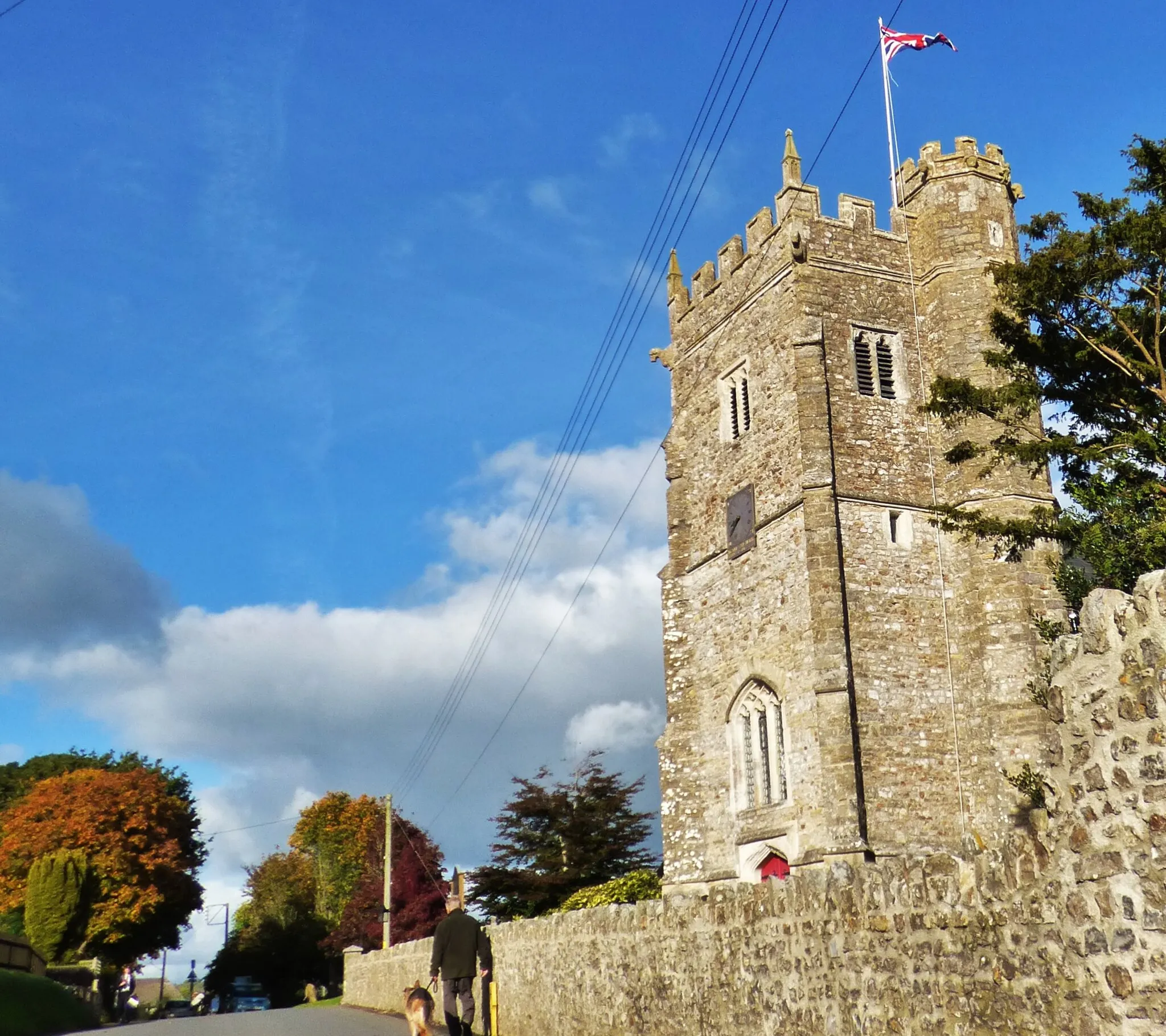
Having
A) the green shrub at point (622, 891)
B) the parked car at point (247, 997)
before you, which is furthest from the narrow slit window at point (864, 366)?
the parked car at point (247, 997)

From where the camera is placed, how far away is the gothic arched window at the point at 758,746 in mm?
23766

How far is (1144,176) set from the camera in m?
19.8

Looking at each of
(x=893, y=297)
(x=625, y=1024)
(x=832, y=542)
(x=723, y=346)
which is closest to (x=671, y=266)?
(x=723, y=346)

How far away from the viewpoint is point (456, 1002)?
12.7m

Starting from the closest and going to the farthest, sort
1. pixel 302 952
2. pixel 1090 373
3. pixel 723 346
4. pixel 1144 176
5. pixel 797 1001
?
pixel 797 1001, pixel 1144 176, pixel 1090 373, pixel 723 346, pixel 302 952

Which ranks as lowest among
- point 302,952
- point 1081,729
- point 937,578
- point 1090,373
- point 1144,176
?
point 302,952

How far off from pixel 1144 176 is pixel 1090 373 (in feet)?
11.5

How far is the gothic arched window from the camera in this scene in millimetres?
23766

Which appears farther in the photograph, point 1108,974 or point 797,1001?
point 797,1001

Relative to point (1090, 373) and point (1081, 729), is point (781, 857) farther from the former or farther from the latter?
point (1081, 729)

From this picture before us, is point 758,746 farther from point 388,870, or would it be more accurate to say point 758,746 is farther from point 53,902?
point 53,902

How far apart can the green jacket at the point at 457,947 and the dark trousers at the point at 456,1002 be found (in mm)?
84

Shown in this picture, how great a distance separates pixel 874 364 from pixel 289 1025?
17862 millimetres

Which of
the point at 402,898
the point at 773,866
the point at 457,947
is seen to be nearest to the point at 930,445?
the point at 773,866
